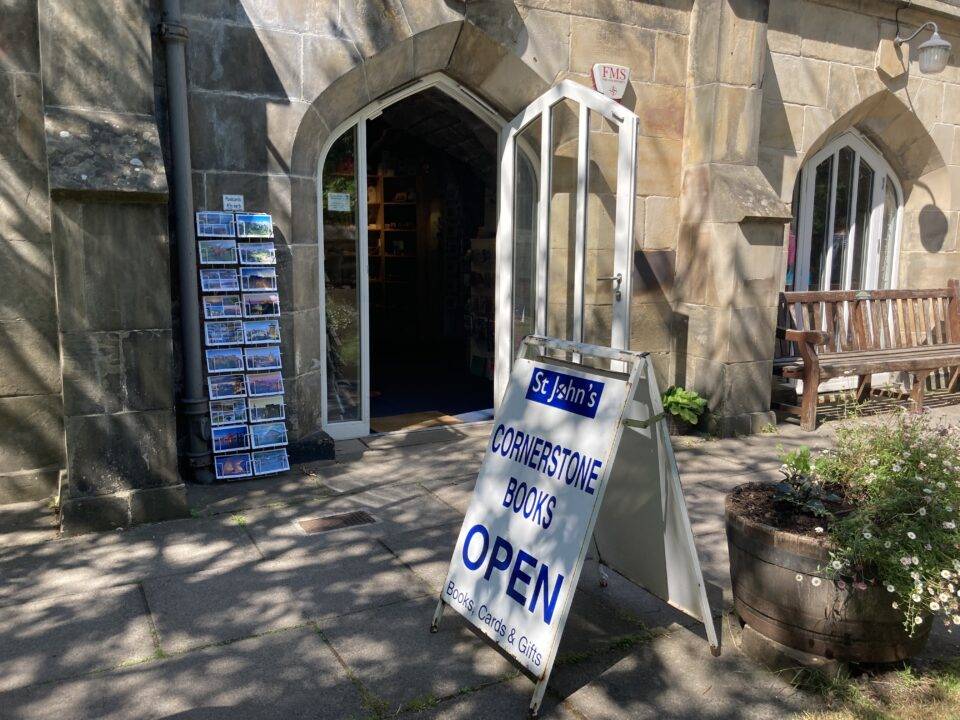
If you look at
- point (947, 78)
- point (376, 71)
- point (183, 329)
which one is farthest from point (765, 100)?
point (183, 329)

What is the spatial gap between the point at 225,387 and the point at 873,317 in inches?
245

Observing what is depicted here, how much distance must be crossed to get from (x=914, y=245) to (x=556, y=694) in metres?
7.67

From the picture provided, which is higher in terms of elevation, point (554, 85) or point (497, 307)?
point (554, 85)

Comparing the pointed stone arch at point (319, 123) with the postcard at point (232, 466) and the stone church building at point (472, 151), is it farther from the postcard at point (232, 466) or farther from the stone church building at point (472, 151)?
the postcard at point (232, 466)

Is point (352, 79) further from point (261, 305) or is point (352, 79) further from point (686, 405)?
point (686, 405)

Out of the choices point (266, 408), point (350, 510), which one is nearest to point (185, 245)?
point (266, 408)

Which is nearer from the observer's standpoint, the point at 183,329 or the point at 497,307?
the point at 183,329

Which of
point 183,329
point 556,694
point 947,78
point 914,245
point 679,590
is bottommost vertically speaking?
point 556,694

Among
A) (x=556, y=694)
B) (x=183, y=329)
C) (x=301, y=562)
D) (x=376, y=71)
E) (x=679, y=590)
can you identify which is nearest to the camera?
(x=556, y=694)

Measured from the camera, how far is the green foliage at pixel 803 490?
10.3ft

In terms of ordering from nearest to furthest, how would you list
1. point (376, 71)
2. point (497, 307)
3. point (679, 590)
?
1. point (679, 590)
2. point (376, 71)
3. point (497, 307)

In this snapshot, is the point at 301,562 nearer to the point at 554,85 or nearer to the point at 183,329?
the point at 183,329

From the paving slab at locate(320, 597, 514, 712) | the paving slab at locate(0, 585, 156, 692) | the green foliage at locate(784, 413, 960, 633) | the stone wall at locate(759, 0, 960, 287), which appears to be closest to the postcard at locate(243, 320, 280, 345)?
the paving slab at locate(0, 585, 156, 692)

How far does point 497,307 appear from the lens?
6.80m
